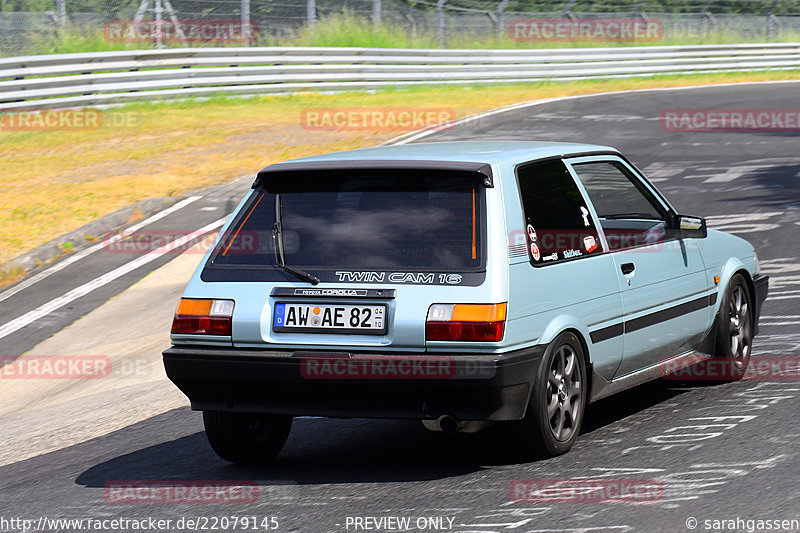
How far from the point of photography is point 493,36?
3422cm

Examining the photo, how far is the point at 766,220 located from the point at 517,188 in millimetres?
8816

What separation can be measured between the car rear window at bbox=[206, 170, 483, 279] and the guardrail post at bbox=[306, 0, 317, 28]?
2335 cm

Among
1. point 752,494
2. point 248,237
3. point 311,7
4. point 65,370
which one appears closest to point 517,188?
point 248,237

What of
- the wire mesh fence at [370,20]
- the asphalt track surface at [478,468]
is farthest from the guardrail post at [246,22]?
the asphalt track surface at [478,468]

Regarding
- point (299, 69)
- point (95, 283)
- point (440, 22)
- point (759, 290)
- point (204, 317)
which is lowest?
point (95, 283)

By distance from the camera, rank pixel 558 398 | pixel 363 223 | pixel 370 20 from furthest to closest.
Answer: pixel 370 20 → pixel 558 398 → pixel 363 223

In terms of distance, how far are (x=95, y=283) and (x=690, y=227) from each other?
23.5 ft

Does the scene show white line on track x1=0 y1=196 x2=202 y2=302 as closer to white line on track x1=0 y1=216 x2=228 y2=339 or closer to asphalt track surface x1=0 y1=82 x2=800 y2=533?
white line on track x1=0 y1=216 x2=228 y2=339

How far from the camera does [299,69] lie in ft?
88.3

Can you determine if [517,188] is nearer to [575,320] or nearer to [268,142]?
[575,320]

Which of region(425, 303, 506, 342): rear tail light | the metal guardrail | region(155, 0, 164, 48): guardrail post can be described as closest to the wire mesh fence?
region(155, 0, 164, 48): guardrail post

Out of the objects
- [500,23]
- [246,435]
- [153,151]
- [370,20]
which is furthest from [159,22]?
[246,435]

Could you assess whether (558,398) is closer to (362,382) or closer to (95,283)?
(362,382)

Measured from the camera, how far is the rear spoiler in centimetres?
568
